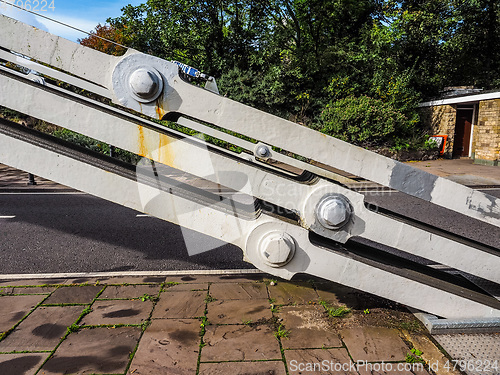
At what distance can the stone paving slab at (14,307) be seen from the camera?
2652 millimetres

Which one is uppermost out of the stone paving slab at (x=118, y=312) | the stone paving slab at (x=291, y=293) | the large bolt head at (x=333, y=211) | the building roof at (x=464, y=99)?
the building roof at (x=464, y=99)

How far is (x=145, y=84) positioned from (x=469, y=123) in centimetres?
2000

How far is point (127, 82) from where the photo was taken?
1.92 m

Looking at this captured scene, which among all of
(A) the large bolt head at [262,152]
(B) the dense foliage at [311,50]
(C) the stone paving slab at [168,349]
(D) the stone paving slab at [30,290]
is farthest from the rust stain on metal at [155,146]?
(B) the dense foliage at [311,50]

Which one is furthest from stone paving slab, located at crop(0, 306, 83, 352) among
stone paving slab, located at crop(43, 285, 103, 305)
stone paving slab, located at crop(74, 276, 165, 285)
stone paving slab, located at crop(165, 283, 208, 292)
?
stone paving slab, located at crop(165, 283, 208, 292)

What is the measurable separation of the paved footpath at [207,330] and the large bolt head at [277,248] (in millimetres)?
641

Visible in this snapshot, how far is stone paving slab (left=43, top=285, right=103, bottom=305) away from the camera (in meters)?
2.99

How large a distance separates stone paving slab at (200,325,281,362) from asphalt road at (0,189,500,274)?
65.2 inches

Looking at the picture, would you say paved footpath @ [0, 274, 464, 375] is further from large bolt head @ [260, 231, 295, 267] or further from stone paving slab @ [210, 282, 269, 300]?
large bolt head @ [260, 231, 295, 267]

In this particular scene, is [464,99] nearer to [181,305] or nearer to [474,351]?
[474,351]

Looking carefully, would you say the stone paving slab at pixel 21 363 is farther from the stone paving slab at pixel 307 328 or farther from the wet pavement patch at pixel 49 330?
the stone paving slab at pixel 307 328

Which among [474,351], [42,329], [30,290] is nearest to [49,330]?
[42,329]

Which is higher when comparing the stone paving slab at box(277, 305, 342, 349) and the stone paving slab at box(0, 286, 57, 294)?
the stone paving slab at box(277, 305, 342, 349)

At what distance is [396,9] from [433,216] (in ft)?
55.6
